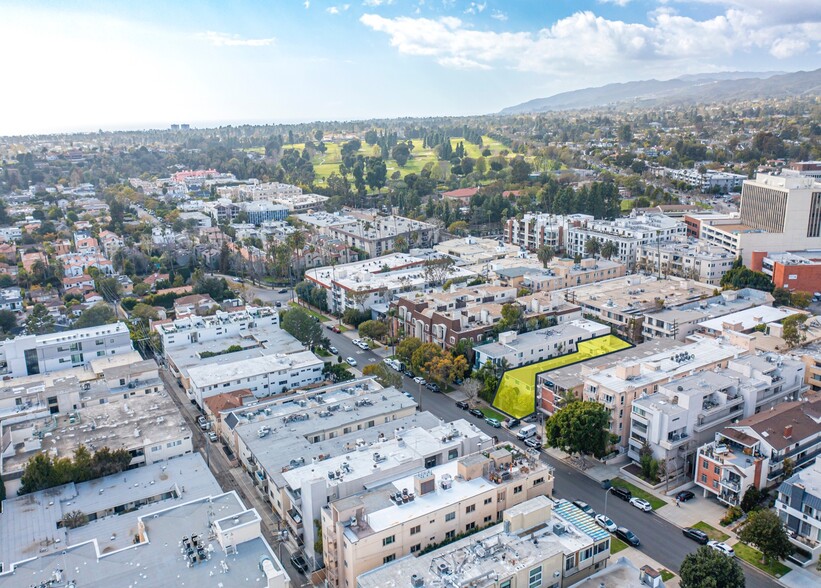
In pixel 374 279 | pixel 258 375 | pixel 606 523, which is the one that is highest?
pixel 374 279

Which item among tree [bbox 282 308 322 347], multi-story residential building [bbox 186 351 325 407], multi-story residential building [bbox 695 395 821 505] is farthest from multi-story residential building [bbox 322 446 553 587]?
tree [bbox 282 308 322 347]

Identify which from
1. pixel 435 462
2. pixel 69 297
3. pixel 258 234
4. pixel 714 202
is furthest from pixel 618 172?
pixel 435 462

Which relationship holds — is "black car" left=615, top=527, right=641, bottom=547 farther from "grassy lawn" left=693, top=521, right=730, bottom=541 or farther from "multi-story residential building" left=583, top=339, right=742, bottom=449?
"multi-story residential building" left=583, top=339, right=742, bottom=449

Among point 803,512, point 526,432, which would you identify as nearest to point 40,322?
point 526,432

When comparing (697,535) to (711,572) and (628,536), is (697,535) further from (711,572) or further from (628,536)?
(711,572)

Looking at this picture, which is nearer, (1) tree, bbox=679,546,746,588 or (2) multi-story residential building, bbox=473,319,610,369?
(1) tree, bbox=679,546,746,588

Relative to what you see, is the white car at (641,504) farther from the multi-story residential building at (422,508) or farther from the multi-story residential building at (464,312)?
the multi-story residential building at (464,312)
